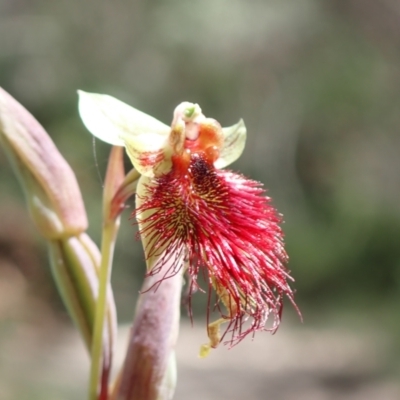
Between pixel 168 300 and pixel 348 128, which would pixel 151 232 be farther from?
pixel 348 128

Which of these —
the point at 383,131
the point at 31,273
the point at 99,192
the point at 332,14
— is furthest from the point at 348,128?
the point at 31,273

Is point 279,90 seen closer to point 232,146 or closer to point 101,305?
point 232,146

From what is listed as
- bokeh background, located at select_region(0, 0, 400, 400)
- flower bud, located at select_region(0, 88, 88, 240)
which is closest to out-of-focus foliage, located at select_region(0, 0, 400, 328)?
bokeh background, located at select_region(0, 0, 400, 400)

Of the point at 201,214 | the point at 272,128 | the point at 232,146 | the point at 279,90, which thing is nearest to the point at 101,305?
the point at 201,214

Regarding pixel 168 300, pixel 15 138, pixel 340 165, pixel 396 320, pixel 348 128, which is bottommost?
pixel 168 300

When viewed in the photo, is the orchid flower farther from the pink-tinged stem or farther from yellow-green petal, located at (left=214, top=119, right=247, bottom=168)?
the pink-tinged stem

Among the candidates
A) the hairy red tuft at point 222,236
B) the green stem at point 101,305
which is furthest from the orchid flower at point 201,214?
the green stem at point 101,305

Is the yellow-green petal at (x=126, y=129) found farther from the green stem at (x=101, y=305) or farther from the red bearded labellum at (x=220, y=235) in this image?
the green stem at (x=101, y=305)
